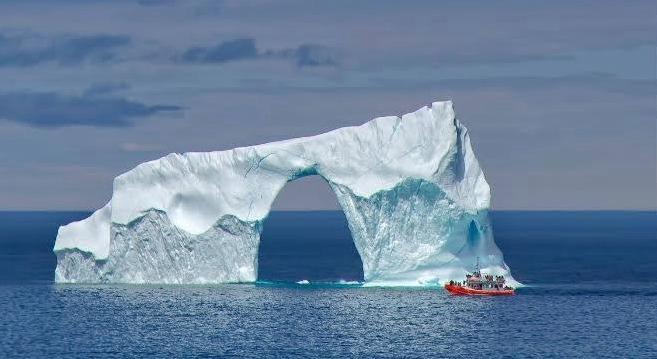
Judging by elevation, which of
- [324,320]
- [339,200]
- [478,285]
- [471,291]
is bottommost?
[324,320]

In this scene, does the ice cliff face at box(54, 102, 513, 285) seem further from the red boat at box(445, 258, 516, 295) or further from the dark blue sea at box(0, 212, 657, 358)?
the dark blue sea at box(0, 212, 657, 358)

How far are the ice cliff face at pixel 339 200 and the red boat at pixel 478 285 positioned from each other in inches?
20.9

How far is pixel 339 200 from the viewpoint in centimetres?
7025

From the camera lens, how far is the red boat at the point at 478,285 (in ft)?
228

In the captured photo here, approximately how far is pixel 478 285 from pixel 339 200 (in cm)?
850

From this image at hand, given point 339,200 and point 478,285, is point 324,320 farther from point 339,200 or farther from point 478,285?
point 478,285

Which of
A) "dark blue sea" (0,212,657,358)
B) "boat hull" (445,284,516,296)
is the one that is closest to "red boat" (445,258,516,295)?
"boat hull" (445,284,516,296)

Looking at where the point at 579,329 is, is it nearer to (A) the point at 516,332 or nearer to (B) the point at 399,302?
(A) the point at 516,332

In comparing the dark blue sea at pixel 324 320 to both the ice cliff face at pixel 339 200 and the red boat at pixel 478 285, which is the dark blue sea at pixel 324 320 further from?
the ice cliff face at pixel 339 200

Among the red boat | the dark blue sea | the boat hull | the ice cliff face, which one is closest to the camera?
the dark blue sea

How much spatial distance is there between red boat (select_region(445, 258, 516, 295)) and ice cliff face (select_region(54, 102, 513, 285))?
530mm

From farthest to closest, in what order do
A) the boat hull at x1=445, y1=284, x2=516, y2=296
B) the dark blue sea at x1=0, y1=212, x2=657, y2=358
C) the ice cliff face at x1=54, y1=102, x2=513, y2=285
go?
the boat hull at x1=445, y1=284, x2=516, y2=296 < the ice cliff face at x1=54, y1=102, x2=513, y2=285 < the dark blue sea at x1=0, y1=212, x2=657, y2=358

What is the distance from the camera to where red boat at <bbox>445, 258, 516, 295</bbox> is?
69562mm

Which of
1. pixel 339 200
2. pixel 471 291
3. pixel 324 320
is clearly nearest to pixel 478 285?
pixel 471 291
